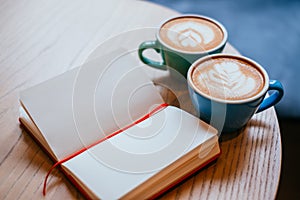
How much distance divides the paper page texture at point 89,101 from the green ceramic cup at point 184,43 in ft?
0.23

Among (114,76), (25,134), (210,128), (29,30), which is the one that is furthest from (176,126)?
(29,30)

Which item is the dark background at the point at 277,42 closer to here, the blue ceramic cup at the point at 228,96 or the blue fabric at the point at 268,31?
the blue fabric at the point at 268,31

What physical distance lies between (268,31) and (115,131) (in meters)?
0.80

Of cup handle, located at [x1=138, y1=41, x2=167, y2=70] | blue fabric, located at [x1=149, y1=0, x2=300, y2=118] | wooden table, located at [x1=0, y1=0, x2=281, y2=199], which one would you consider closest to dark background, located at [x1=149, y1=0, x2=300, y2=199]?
blue fabric, located at [x1=149, y1=0, x2=300, y2=118]

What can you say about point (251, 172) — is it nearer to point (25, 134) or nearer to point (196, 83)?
point (196, 83)

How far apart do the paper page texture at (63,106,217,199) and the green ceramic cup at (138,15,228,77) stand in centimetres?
12

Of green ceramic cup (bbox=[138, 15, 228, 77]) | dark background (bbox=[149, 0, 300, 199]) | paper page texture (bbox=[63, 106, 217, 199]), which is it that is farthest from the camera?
dark background (bbox=[149, 0, 300, 199])

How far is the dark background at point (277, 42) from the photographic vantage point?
1093mm

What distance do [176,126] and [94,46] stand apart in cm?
35

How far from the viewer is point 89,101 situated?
2.19ft

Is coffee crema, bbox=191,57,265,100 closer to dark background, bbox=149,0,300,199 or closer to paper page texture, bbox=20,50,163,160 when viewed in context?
paper page texture, bbox=20,50,163,160

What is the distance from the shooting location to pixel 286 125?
3.61ft

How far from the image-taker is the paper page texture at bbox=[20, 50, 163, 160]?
0.62 m

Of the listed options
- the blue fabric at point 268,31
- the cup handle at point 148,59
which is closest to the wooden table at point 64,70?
the cup handle at point 148,59
